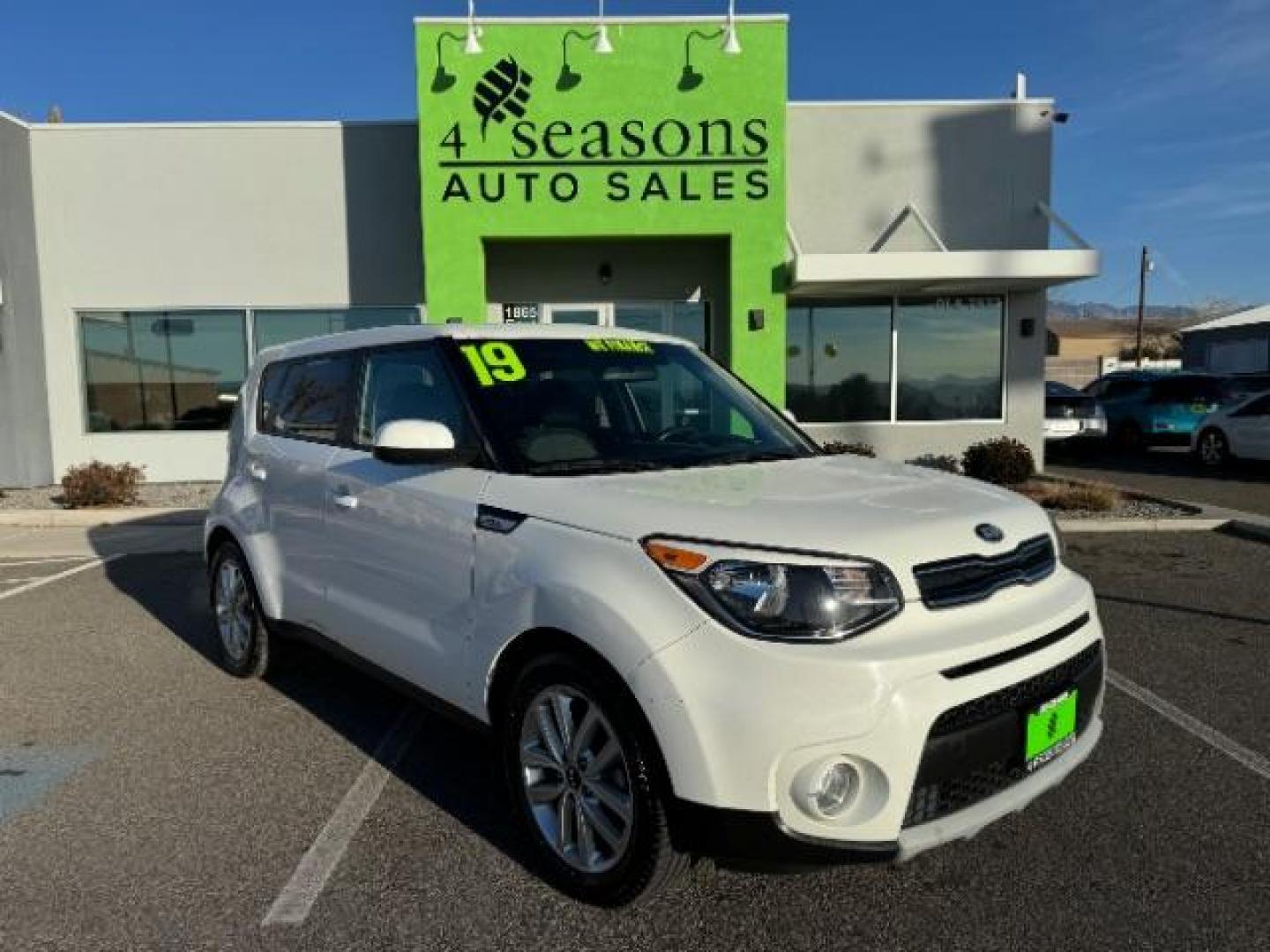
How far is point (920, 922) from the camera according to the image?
273cm

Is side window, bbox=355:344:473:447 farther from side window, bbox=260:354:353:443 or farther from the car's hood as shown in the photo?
the car's hood

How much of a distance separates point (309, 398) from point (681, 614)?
2.82 metres

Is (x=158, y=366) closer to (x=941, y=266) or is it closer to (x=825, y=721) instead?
(x=941, y=266)

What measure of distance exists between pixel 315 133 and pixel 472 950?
13.0m

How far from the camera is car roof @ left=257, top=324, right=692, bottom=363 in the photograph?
3.73 m

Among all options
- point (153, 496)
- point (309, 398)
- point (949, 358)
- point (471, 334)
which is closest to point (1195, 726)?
point (471, 334)

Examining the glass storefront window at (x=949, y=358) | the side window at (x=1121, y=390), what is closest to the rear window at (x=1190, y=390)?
the side window at (x=1121, y=390)

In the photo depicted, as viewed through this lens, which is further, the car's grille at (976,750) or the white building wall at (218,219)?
the white building wall at (218,219)

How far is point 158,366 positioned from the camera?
13594 millimetres

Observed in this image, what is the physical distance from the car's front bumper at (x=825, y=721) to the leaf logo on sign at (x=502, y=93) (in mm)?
10879

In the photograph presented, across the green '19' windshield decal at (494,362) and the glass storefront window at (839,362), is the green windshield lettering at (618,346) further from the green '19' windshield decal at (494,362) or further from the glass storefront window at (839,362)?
the glass storefront window at (839,362)

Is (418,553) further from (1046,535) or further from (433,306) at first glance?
(433,306)

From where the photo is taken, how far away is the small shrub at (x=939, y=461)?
13016 mm

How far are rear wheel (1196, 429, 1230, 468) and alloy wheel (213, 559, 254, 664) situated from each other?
616 inches
